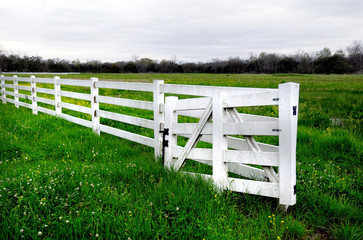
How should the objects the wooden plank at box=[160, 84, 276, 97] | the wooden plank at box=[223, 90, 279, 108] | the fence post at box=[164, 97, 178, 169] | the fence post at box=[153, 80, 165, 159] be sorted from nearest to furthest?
the wooden plank at box=[223, 90, 279, 108], the wooden plank at box=[160, 84, 276, 97], the fence post at box=[164, 97, 178, 169], the fence post at box=[153, 80, 165, 159]

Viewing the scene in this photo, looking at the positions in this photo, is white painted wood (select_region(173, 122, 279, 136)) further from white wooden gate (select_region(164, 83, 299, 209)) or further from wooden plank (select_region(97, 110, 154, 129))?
wooden plank (select_region(97, 110, 154, 129))

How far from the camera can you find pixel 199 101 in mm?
4582

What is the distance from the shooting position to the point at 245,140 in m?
4.18

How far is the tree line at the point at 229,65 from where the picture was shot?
8775 centimetres

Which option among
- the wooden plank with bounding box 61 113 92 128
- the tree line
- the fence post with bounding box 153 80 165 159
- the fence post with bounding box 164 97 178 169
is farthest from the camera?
the tree line

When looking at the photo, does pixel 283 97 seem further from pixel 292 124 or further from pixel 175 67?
pixel 175 67

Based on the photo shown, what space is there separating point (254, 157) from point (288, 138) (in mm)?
518

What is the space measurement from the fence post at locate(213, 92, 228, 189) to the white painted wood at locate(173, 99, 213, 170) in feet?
0.56

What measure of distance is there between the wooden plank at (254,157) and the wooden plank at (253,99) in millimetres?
609

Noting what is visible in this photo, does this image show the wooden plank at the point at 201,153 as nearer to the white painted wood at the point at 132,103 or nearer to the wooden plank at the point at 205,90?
the wooden plank at the point at 205,90

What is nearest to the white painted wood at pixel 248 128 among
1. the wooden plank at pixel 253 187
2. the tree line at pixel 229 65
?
the wooden plank at pixel 253 187

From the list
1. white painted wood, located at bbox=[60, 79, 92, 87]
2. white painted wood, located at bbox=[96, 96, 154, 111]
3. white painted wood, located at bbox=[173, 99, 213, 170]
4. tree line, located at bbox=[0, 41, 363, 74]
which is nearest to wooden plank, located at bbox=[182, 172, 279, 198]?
white painted wood, located at bbox=[173, 99, 213, 170]

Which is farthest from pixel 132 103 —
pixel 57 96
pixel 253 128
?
pixel 57 96

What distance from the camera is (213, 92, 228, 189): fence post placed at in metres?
4.12
